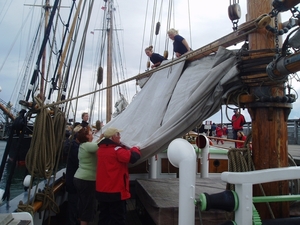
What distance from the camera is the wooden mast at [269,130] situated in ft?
8.32

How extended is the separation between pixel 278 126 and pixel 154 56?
3.16 m

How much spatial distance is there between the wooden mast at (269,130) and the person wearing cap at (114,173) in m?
1.29

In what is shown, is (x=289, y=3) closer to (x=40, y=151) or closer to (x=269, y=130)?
(x=269, y=130)

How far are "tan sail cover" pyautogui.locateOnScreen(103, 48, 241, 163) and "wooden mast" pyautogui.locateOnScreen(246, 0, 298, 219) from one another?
28cm

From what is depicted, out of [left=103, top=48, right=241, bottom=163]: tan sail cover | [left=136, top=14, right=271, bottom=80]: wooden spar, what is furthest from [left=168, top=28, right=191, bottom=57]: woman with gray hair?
[left=136, top=14, right=271, bottom=80]: wooden spar

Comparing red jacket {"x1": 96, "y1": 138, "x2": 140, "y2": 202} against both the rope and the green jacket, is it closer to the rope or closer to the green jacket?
the green jacket

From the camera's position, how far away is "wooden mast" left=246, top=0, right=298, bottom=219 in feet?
8.32

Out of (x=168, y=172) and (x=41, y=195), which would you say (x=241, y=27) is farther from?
(x=168, y=172)

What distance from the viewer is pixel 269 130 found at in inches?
101

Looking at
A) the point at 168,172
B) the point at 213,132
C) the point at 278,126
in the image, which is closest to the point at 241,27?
the point at 278,126

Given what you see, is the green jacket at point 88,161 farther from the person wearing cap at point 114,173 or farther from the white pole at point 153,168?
the white pole at point 153,168

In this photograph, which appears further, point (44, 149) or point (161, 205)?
point (44, 149)

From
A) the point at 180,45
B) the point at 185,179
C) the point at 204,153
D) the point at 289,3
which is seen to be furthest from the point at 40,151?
the point at 204,153

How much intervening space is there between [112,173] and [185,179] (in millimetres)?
1289
